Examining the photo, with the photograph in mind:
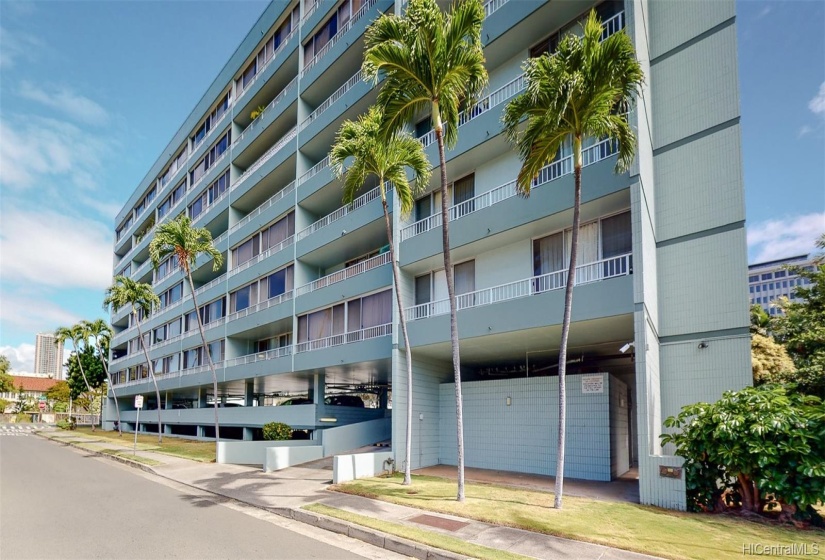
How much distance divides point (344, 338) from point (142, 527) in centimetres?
1260

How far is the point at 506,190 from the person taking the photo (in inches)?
660

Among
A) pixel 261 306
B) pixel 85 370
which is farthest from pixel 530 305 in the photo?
pixel 85 370

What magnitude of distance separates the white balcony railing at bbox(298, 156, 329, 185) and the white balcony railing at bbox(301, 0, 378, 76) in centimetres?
534

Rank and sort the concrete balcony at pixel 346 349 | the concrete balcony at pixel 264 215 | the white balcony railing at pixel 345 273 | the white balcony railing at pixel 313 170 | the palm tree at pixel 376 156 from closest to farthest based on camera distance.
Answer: the palm tree at pixel 376 156 → the concrete balcony at pixel 346 349 → the white balcony railing at pixel 345 273 → the white balcony railing at pixel 313 170 → the concrete balcony at pixel 264 215

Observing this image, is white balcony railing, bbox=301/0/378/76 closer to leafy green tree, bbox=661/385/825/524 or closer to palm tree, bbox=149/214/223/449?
palm tree, bbox=149/214/223/449

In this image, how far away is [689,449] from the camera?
1069cm

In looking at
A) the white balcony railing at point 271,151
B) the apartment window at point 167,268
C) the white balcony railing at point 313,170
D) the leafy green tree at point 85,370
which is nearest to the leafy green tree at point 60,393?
the leafy green tree at point 85,370

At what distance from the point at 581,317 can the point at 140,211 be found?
58.1m

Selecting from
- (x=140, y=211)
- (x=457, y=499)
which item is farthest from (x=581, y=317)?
(x=140, y=211)

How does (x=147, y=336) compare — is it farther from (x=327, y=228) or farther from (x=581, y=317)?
(x=581, y=317)

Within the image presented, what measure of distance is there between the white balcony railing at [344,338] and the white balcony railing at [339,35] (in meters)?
13.9

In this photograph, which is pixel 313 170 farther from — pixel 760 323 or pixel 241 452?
pixel 760 323

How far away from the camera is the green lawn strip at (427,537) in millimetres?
8055

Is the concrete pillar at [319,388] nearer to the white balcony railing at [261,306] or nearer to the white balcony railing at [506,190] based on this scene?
the white balcony railing at [261,306]
